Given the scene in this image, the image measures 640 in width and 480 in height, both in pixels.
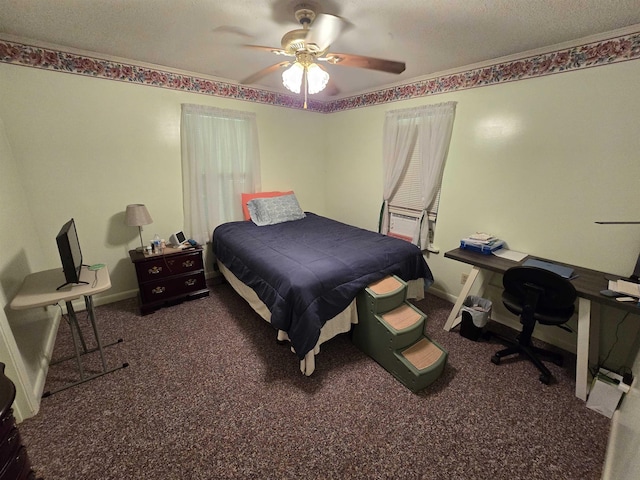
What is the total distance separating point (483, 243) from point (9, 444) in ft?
9.88

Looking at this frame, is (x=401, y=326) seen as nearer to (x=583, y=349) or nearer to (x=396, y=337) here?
(x=396, y=337)

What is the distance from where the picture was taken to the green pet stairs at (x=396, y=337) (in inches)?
71.1

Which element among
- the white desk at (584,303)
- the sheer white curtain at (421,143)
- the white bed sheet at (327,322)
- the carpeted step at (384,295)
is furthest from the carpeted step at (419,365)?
the sheer white curtain at (421,143)

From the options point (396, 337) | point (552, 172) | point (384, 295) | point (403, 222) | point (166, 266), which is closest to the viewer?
point (396, 337)

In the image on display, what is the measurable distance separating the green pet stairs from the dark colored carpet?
10 centimetres

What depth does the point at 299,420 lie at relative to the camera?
1.59 m

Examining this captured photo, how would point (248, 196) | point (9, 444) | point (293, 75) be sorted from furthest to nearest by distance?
point (248, 196)
point (293, 75)
point (9, 444)

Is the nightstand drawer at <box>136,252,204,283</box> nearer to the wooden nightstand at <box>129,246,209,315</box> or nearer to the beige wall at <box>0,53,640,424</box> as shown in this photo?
the wooden nightstand at <box>129,246,209,315</box>

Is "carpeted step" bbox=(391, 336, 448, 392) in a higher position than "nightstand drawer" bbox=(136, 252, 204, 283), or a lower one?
lower

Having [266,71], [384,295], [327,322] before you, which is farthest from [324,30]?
[327,322]

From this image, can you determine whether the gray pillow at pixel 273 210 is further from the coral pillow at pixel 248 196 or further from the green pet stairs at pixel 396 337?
the green pet stairs at pixel 396 337

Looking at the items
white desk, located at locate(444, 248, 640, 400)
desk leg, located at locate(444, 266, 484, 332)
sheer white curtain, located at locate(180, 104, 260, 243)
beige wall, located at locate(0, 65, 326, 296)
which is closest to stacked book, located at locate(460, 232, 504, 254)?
white desk, located at locate(444, 248, 640, 400)

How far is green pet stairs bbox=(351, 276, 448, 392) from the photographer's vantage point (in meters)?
1.80

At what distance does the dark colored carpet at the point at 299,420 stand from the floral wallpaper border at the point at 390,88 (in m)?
2.24
